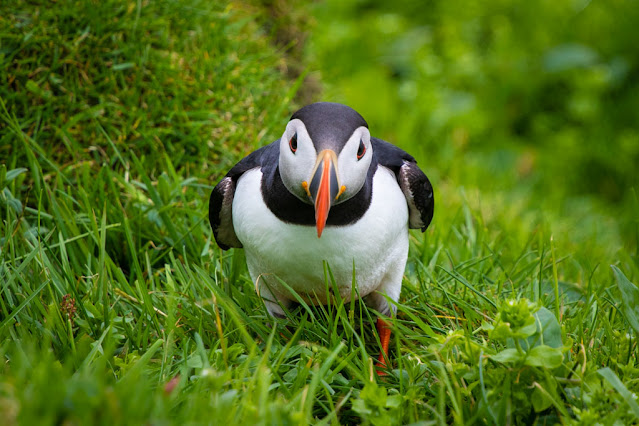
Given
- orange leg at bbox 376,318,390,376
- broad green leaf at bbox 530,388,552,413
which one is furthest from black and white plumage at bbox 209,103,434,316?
broad green leaf at bbox 530,388,552,413

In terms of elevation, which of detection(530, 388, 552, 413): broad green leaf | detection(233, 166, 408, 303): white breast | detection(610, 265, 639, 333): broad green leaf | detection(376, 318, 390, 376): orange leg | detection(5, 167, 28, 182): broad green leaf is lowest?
detection(376, 318, 390, 376): orange leg

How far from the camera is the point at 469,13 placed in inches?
293

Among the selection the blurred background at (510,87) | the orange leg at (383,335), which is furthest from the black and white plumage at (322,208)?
the blurred background at (510,87)

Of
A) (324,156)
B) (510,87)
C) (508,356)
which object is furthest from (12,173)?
(510,87)

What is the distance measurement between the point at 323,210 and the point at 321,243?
33cm

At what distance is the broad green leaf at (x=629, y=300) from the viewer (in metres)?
2.40

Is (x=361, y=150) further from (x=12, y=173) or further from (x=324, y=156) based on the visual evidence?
(x=12, y=173)

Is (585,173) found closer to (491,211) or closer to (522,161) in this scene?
(522,161)

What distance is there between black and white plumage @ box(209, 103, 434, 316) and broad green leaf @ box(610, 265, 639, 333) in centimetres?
82

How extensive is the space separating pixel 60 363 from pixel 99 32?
2.10 m

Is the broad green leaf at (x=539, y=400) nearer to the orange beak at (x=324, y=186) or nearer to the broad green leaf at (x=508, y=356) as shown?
the broad green leaf at (x=508, y=356)

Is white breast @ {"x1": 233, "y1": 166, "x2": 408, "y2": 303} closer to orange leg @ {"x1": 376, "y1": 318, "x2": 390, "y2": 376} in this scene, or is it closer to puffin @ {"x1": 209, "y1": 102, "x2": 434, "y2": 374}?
puffin @ {"x1": 209, "y1": 102, "x2": 434, "y2": 374}

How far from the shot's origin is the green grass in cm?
208

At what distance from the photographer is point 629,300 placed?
2.44m
